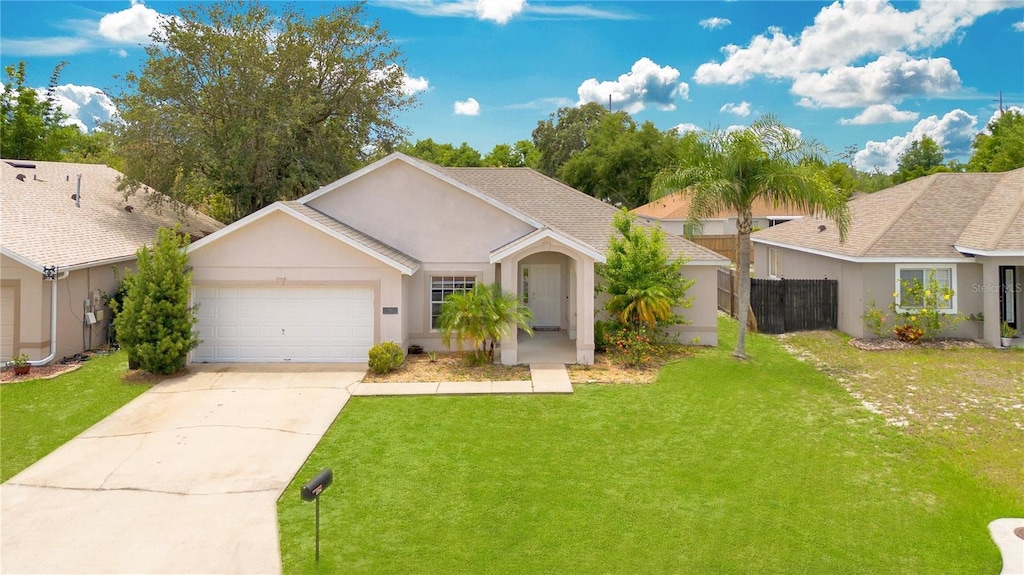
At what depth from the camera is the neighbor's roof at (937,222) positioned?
17744 mm

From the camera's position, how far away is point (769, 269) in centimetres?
2727

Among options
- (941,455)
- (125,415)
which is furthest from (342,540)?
(941,455)

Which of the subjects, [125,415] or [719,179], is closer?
[125,415]

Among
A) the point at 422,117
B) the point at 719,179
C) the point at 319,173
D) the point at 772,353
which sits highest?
the point at 422,117

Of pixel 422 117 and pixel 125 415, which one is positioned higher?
pixel 422 117

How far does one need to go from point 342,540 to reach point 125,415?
7076 mm

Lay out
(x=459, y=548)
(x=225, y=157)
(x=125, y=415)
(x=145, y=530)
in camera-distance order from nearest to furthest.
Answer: (x=459, y=548)
(x=145, y=530)
(x=125, y=415)
(x=225, y=157)

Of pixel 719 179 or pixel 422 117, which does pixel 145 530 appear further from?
pixel 422 117

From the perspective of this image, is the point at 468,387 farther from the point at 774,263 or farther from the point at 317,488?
the point at 774,263

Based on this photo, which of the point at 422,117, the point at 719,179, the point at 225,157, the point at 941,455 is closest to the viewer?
the point at 941,455

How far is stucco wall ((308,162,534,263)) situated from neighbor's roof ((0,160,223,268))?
6.80m

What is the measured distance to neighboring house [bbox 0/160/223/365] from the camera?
15.3m

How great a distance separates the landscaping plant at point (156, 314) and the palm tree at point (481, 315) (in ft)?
19.5

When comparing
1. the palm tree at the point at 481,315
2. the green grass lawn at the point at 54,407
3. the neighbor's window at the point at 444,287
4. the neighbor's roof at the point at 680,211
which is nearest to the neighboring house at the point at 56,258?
the green grass lawn at the point at 54,407
